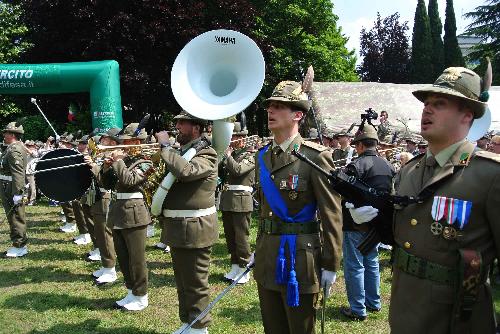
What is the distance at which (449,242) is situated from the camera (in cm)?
226

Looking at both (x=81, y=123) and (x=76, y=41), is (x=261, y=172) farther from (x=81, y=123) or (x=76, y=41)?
(x=76, y=41)

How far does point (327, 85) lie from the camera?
16391 millimetres

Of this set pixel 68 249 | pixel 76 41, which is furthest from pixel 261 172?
pixel 76 41

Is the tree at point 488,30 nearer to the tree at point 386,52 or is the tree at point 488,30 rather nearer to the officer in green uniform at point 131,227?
the tree at point 386,52

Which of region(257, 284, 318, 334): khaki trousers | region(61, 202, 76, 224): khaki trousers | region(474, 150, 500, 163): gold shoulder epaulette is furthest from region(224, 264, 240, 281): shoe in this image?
region(61, 202, 76, 224): khaki trousers

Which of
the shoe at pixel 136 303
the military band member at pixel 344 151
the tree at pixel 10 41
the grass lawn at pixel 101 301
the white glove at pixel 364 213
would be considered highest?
the tree at pixel 10 41

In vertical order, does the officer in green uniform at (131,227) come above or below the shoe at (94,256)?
above

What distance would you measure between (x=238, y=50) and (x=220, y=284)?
3.73 meters

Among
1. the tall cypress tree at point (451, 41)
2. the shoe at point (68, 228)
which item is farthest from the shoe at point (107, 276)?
the tall cypress tree at point (451, 41)

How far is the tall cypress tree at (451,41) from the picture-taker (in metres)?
34.4

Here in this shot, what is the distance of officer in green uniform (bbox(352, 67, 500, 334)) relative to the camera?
2.21 metres

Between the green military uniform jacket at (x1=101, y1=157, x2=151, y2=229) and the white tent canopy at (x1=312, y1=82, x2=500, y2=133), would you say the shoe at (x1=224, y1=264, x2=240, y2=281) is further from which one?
the white tent canopy at (x1=312, y1=82, x2=500, y2=133)

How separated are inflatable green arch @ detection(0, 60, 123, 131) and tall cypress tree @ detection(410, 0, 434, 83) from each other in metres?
29.3

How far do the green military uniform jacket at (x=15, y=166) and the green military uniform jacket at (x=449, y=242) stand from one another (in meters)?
7.88
